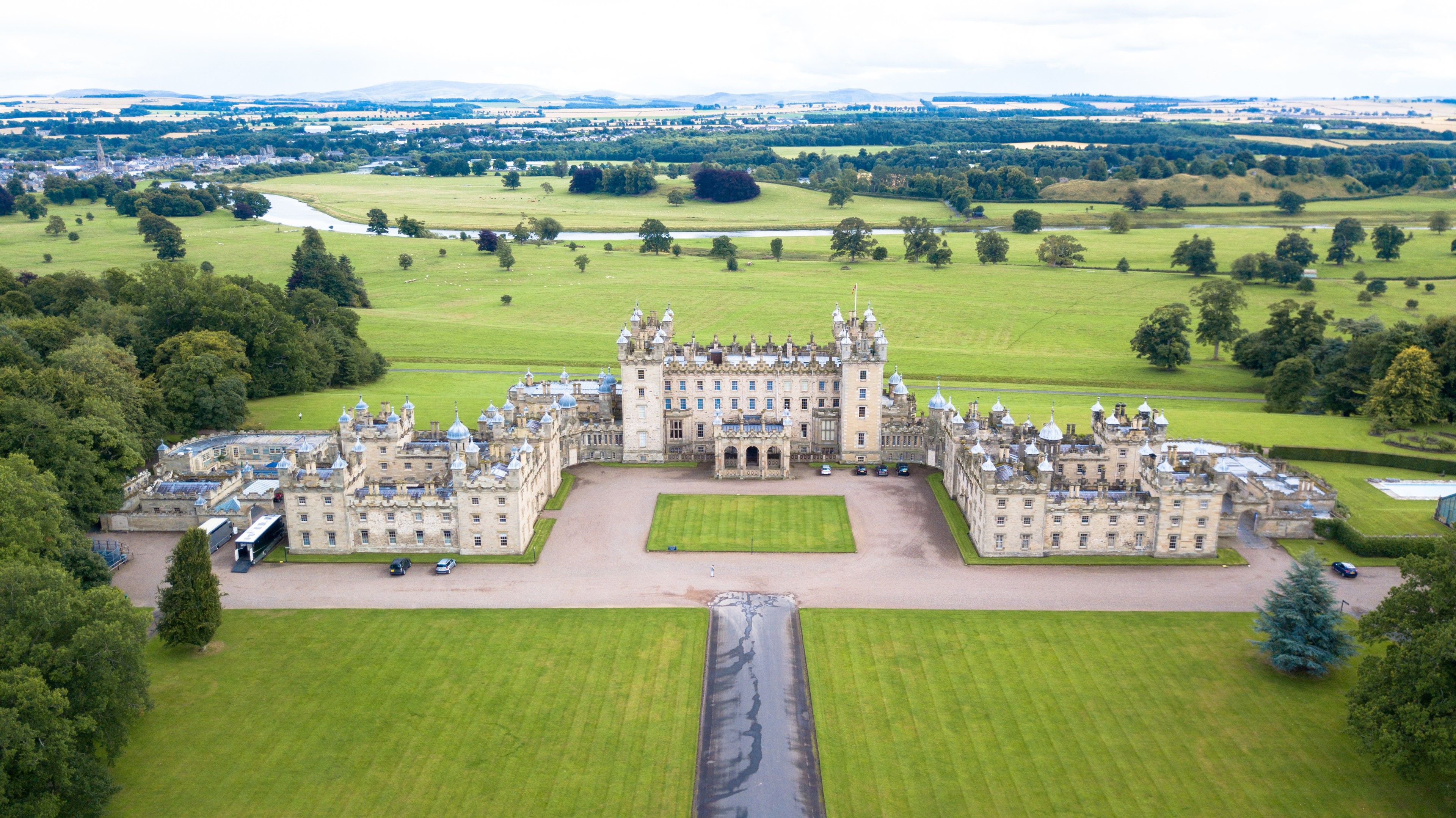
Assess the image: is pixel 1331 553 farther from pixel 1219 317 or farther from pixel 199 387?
pixel 199 387

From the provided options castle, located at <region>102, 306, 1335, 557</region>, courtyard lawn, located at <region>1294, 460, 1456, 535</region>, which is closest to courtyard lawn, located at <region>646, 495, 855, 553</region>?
castle, located at <region>102, 306, 1335, 557</region>

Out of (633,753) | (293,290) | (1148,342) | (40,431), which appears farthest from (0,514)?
(1148,342)

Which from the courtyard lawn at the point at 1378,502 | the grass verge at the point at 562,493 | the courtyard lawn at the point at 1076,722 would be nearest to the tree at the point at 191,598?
the grass verge at the point at 562,493

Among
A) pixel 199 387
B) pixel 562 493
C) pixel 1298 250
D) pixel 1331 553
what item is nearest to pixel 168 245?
pixel 199 387

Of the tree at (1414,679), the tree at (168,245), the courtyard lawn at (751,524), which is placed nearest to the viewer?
the tree at (1414,679)

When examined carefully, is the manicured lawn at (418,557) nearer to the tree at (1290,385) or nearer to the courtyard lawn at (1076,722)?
the courtyard lawn at (1076,722)
